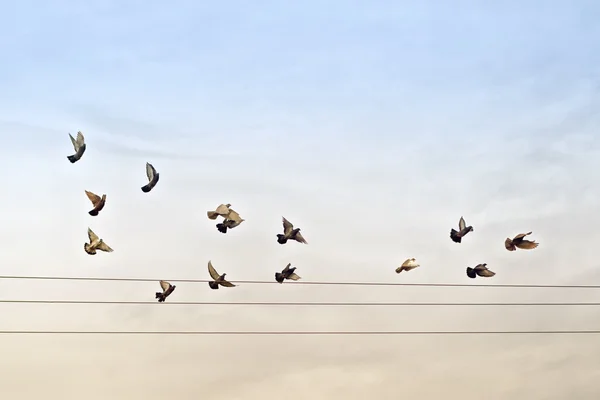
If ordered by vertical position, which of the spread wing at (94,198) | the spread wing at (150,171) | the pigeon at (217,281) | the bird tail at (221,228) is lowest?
the pigeon at (217,281)

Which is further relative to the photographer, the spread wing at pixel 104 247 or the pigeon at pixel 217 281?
the pigeon at pixel 217 281

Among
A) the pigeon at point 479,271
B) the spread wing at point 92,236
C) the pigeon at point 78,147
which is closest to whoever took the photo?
the pigeon at point 78,147

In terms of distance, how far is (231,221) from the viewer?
22.1 metres

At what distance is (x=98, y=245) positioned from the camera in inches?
865

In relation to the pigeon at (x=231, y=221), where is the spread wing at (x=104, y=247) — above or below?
below

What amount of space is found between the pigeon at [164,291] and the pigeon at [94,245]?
91.1 inches

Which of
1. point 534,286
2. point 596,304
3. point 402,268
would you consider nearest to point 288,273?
point 402,268

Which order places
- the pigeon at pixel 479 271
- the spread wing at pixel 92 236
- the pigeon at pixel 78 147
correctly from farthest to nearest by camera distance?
the pigeon at pixel 479 271, the spread wing at pixel 92 236, the pigeon at pixel 78 147

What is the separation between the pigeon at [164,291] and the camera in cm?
2336

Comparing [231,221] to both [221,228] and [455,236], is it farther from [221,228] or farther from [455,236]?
[455,236]

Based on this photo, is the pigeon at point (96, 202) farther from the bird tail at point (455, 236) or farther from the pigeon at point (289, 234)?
the bird tail at point (455, 236)

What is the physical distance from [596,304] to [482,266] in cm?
575

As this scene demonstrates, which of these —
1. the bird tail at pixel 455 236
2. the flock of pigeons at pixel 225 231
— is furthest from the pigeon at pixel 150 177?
the bird tail at pixel 455 236

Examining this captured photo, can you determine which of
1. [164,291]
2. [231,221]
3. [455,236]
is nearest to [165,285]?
[164,291]
